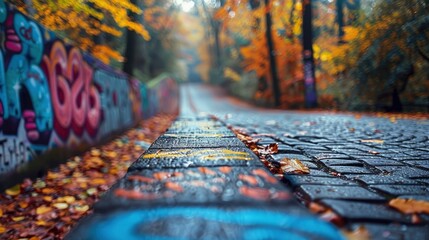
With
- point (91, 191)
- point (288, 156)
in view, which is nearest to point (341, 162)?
point (288, 156)

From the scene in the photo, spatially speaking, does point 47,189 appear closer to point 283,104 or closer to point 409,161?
point 409,161

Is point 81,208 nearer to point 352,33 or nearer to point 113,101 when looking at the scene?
point 113,101

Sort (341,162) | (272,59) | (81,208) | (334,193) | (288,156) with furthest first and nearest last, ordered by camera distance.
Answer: (272,59)
(81,208)
(288,156)
(341,162)
(334,193)

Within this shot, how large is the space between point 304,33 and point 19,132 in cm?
1229

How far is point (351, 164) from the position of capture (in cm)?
209

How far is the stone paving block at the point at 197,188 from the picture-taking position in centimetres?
119

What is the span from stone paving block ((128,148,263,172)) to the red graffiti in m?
2.94

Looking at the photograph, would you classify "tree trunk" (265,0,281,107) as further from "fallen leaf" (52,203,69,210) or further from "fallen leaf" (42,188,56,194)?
"fallen leaf" (52,203,69,210)

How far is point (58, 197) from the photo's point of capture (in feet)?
11.2

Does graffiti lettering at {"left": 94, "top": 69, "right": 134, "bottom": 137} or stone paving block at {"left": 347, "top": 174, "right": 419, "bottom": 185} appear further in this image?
graffiti lettering at {"left": 94, "top": 69, "right": 134, "bottom": 137}

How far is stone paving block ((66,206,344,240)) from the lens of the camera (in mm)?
961

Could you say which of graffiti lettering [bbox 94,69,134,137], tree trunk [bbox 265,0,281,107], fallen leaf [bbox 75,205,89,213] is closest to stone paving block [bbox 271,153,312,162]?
fallen leaf [bbox 75,205,89,213]

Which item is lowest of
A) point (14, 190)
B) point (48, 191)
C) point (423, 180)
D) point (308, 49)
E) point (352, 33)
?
point (48, 191)

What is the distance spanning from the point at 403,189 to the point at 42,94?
4172 millimetres
